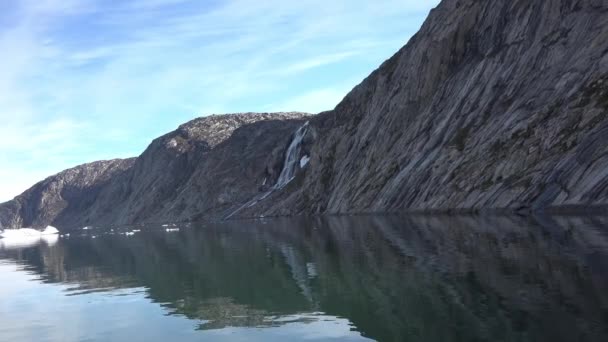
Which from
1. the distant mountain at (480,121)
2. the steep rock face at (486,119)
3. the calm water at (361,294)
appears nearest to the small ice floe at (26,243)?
the distant mountain at (480,121)

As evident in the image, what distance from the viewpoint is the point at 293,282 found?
90.1 ft

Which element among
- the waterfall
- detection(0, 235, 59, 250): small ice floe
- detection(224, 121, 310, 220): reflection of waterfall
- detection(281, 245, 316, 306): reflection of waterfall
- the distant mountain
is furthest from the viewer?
the waterfall

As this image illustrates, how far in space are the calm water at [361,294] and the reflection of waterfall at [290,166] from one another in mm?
109449

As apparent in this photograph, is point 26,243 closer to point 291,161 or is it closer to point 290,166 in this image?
point 290,166

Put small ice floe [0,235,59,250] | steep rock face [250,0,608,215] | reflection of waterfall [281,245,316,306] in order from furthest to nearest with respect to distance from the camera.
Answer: small ice floe [0,235,59,250] → steep rock face [250,0,608,215] → reflection of waterfall [281,245,316,306]

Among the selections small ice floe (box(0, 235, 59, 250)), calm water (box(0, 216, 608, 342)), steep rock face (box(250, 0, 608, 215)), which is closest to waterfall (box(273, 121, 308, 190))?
steep rock face (box(250, 0, 608, 215))

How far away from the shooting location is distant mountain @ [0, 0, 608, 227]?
1988 inches

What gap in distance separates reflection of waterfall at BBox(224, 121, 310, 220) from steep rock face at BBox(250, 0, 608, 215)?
3545cm

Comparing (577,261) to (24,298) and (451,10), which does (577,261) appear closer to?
(24,298)

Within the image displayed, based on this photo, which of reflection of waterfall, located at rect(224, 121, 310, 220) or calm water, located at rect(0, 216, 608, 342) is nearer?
calm water, located at rect(0, 216, 608, 342)

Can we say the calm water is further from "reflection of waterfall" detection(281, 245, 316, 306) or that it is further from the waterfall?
the waterfall

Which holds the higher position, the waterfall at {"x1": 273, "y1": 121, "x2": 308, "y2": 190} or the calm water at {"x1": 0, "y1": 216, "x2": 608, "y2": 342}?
the waterfall at {"x1": 273, "y1": 121, "x2": 308, "y2": 190}

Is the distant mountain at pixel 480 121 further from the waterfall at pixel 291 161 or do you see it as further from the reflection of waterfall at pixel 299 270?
the waterfall at pixel 291 161

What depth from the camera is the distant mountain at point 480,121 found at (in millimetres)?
50500
